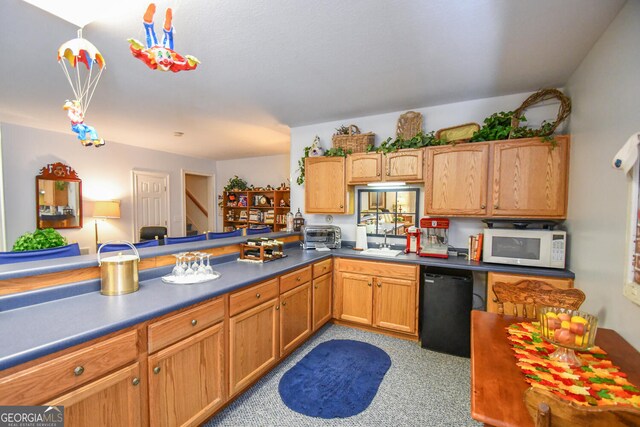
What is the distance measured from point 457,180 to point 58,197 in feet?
18.3

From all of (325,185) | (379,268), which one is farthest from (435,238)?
(325,185)

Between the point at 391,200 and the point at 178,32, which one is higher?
the point at 178,32

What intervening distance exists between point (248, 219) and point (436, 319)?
4529 mm

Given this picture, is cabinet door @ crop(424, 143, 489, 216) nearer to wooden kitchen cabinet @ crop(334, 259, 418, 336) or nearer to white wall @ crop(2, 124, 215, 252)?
wooden kitchen cabinet @ crop(334, 259, 418, 336)

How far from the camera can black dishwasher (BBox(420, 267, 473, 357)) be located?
2.52 meters

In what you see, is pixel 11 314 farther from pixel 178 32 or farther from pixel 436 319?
pixel 436 319

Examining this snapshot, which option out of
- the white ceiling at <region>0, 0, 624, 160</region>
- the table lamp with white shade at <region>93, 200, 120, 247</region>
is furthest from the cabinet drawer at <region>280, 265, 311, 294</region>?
the table lamp with white shade at <region>93, 200, 120, 247</region>

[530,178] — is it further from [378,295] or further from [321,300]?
[321,300]

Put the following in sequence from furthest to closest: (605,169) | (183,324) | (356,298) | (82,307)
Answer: (356,298), (605,169), (183,324), (82,307)

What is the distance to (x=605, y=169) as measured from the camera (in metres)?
1.70

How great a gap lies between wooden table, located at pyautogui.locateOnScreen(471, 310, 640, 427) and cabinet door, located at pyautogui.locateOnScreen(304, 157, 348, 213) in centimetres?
206

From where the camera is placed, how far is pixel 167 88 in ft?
8.68

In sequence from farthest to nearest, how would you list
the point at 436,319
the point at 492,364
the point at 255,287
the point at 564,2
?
1. the point at 436,319
2. the point at 255,287
3. the point at 564,2
4. the point at 492,364

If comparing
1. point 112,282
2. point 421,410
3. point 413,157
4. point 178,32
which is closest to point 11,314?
point 112,282
